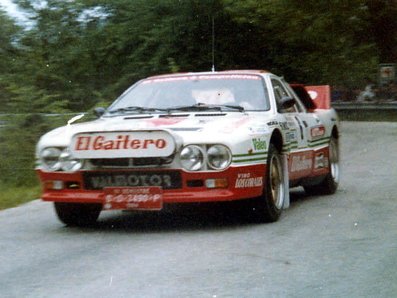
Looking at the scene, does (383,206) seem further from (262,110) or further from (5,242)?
(5,242)

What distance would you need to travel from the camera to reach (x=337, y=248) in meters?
7.58

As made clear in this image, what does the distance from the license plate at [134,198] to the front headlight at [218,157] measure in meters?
0.50

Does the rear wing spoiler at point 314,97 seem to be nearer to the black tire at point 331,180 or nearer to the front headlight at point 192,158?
the black tire at point 331,180

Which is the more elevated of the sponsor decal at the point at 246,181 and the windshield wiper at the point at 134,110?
the windshield wiper at the point at 134,110

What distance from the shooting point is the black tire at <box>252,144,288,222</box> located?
28.7 feet

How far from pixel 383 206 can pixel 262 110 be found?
1.72 metres

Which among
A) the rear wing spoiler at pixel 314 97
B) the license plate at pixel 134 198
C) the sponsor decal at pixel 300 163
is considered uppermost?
the rear wing spoiler at pixel 314 97

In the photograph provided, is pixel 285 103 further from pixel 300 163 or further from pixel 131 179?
pixel 131 179

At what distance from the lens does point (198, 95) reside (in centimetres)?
972

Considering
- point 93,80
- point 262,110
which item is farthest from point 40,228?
point 93,80

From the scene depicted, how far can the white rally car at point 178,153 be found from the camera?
8.23m

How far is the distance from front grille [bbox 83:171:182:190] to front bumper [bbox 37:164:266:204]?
15 millimetres

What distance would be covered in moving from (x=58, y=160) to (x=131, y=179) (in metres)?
0.72

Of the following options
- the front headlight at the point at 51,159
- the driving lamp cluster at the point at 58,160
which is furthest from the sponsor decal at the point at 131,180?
the front headlight at the point at 51,159
